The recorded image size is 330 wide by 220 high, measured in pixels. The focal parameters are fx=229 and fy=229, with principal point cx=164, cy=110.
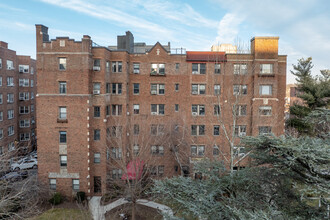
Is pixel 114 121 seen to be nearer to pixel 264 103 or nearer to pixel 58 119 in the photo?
pixel 58 119

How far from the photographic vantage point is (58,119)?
2294 cm

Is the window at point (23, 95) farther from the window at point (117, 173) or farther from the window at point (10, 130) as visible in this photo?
the window at point (117, 173)

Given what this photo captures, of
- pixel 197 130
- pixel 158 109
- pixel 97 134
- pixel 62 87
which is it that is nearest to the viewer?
pixel 62 87

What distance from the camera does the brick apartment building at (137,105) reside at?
74.8 feet

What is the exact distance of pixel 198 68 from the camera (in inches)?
1056

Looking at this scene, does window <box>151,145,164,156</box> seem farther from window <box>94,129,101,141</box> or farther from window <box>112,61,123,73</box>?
window <box>112,61,123,73</box>

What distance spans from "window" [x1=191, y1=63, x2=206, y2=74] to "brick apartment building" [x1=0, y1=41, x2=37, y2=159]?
24407mm

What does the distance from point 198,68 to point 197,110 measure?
493 centimetres

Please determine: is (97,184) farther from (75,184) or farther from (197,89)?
(197,89)

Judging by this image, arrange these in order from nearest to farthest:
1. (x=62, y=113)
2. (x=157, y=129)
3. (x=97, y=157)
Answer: (x=62, y=113), (x=97, y=157), (x=157, y=129)

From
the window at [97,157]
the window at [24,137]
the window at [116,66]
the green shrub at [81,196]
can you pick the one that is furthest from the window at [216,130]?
the window at [24,137]

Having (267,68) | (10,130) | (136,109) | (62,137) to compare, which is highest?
(267,68)

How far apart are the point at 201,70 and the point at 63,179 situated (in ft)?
62.3

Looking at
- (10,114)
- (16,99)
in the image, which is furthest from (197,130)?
(16,99)
